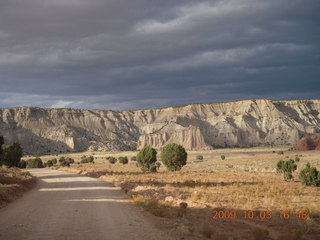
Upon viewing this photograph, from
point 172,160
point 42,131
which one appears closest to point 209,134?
point 42,131

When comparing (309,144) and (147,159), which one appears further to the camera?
(309,144)

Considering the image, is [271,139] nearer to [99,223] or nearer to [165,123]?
[165,123]

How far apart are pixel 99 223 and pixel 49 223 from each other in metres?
1.93

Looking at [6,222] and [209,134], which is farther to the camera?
[209,134]

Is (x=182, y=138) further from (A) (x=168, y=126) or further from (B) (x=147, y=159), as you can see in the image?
(B) (x=147, y=159)

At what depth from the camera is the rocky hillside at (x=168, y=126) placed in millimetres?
154750

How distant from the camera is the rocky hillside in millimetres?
154750

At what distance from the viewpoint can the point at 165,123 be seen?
176 m
